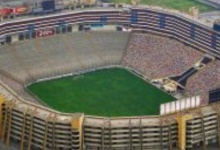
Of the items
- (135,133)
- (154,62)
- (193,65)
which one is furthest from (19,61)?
(135,133)

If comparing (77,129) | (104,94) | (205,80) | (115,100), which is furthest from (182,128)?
(104,94)

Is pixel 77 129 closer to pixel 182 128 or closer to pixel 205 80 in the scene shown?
pixel 182 128

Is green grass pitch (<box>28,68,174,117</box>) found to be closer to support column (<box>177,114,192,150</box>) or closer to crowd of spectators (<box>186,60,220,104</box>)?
crowd of spectators (<box>186,60,220,104</box>)

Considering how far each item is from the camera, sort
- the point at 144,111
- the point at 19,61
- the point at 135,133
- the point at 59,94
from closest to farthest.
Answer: the point at 135,133, the point at 144,111, the point at 59,94, the point at 19,61

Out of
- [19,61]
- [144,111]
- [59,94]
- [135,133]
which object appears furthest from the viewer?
[19,61]

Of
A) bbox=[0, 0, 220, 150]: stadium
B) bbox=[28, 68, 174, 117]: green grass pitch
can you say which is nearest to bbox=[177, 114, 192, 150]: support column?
bbox=[0, 0, 220, 150]: stadium

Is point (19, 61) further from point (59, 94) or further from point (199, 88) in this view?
point (199, 88)

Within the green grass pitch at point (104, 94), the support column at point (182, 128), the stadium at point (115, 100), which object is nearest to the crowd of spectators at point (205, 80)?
the stadium at point (115, 100)
